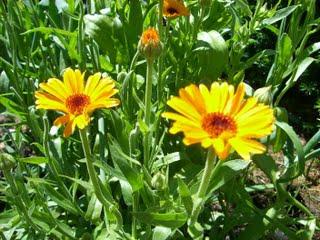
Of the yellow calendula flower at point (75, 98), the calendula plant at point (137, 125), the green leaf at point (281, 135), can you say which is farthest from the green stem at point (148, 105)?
the green leaf at point (281, 135)

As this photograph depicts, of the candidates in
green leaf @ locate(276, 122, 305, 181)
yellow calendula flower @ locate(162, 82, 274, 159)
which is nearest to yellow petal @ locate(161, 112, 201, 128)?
yellow calendula flower @ locate(162, 82, 274, 159)

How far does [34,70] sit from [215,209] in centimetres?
74

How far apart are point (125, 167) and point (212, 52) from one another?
1.55ft

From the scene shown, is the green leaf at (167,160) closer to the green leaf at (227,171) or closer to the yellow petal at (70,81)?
the green leaf at (227,171)

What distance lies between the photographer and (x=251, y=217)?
154 cm

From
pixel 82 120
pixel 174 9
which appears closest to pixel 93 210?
pixel 82 120

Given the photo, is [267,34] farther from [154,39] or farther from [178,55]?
[154,39]

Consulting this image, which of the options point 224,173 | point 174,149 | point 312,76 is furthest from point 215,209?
point 312,76

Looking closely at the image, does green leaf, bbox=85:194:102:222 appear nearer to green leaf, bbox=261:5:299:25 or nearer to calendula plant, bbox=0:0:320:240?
calendula plant, bbox=0:0:320:240

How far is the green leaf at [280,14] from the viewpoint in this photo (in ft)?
5.43

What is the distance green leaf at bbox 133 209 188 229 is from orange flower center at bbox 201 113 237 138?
32 cm

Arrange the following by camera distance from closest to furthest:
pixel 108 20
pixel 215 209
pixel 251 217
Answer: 1. pixel 251 217
2. pixel 108 20
3. pixel 215 209

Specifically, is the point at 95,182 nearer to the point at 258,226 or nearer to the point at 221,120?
the point at 221,120

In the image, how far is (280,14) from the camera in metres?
1.72
